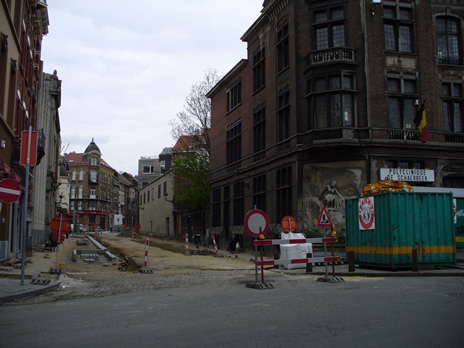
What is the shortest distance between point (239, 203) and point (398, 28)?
16797 millimetres

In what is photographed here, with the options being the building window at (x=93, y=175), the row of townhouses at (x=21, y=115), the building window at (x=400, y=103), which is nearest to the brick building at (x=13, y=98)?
the row of townhouses at (x=21, y=115)

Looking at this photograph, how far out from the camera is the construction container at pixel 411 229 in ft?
53.3

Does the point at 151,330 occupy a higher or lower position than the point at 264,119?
lower

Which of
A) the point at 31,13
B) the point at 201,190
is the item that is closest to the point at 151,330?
the point at 31,13

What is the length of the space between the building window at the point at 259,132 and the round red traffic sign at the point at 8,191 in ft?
69.7

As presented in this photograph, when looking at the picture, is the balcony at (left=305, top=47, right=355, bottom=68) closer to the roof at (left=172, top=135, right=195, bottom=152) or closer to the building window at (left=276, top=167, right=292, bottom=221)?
the building window at (left=276, top=167, right=292, bottom=221)

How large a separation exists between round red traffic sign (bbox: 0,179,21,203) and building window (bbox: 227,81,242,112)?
2677 cm

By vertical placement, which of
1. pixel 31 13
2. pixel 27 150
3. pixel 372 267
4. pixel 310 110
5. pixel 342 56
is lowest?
pixel 372 267

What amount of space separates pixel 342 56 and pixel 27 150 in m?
18.0

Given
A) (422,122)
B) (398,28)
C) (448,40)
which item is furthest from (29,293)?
(448,40)

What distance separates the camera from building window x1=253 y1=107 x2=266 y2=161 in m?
31.9

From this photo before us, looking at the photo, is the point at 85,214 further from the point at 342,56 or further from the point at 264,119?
the point at 342,56

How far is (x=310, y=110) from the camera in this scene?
2594 cm

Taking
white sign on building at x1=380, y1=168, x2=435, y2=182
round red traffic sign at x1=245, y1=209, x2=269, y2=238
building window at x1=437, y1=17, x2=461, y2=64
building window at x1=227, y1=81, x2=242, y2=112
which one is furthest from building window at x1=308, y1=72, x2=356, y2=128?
round red traffic sign at x1=245, y1=209, x2=269, y2=238
